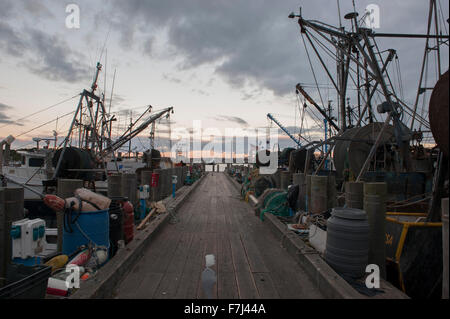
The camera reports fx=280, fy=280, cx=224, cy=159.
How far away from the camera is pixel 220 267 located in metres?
4.88

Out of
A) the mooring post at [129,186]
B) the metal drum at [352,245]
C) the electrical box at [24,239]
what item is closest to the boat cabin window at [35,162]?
the mooring post at [129,186]

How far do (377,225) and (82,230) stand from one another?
4.97 meters

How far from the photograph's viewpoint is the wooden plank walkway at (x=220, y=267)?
3.94 metres

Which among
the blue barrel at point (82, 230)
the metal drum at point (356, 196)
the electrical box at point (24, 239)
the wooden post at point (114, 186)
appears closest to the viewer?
the electrical box at point (24, 239)

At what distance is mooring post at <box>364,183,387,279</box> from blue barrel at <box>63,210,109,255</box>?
4.63 metres

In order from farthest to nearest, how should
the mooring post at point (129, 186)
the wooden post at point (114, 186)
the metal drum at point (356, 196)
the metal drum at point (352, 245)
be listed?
the mooring post at point (129, 186) < the wooden post at point (114, 186) < the metal drum at point (356, 196) < the metal drum at point (352, 245)

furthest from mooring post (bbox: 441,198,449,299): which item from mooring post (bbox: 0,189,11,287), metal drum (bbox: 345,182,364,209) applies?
mooring post (bbox: 0,189,11,287)

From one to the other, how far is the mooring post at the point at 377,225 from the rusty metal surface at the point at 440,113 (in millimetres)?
1180

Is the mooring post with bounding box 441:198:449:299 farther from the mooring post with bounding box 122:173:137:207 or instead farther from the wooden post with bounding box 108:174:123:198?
the mooring post with bounding box 122:173:137:207

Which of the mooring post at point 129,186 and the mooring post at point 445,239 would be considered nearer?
the mooring post at point 445,239

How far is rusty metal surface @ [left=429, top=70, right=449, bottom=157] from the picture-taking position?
3.34 meters

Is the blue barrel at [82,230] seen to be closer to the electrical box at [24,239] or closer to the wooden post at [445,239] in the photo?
the electrical box at [24,239]

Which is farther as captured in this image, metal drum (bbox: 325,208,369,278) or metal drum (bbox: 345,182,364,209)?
metal drum (bbox: 345,182,364,209)
